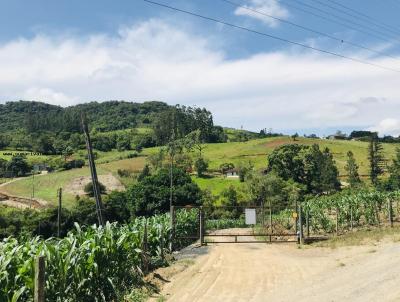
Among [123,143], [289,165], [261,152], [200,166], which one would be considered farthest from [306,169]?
[123,143]

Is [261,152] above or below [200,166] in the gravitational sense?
above

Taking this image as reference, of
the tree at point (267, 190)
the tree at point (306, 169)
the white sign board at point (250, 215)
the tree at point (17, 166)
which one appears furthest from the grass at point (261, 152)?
the white sign board at point (250, 215)

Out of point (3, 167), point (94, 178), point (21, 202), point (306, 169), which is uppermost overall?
point (3, 167)

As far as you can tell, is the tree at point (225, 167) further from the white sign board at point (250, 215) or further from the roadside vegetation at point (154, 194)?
the white sign board at point (250, 215)

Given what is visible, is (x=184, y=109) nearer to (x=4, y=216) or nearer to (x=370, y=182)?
(x=370, y=182)

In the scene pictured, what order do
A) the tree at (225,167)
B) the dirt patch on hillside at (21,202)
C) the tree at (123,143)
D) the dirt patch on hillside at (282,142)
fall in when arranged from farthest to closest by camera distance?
the tree at (123,143), the dirt patch on hillside at (282,142), the tree at (225,167), the dirt patch on hillside at (21,202)

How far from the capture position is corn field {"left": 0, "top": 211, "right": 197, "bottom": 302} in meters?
9.05

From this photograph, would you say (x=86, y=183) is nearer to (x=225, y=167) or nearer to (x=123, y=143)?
(x=225, y=167)

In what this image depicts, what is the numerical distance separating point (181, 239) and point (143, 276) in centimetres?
937

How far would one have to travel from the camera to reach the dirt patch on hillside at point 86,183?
85938 mm

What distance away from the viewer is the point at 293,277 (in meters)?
14.3

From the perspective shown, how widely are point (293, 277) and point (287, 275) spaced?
1.19 ft

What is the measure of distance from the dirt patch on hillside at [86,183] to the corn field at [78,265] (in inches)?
2861

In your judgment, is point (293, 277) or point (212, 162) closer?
point (293, 277)
